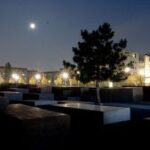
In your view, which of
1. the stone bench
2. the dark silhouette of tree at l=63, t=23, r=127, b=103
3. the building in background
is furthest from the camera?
the building in background

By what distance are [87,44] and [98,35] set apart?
1.73 metres

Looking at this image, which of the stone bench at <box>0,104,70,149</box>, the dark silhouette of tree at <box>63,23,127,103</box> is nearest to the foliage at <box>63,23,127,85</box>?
the dark silhouette of tree at <box>63,23,127,103</box>

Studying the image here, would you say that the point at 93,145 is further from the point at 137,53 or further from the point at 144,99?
the point at 137,53

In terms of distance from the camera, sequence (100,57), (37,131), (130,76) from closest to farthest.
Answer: (37,131)
(100,57)
(130,76)

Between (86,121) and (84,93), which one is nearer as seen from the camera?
(86,121)

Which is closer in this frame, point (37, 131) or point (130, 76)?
point (37, 131)

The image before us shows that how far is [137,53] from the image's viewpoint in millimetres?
106000

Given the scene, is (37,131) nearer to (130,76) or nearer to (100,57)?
(100,57)

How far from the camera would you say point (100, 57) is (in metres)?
29.3

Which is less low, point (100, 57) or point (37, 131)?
point (100, 57)

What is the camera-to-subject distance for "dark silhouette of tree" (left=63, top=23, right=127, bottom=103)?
2941 centimetres

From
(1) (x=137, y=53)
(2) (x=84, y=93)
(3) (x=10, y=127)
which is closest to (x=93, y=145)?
(3) (x=10, y=127)

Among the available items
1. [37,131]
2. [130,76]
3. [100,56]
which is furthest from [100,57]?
[130,76]

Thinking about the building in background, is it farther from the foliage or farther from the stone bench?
the stone bench
